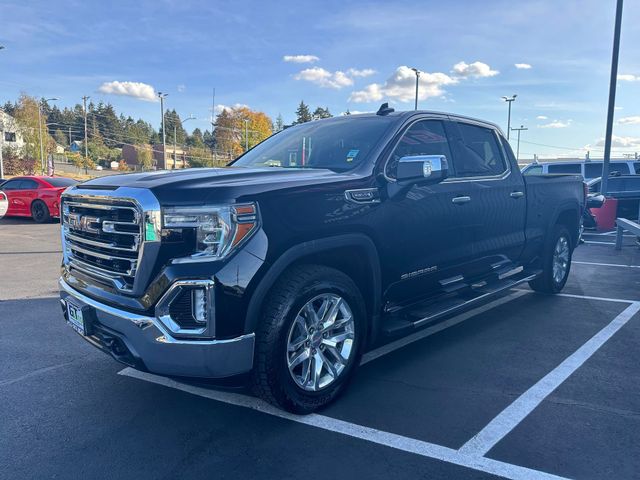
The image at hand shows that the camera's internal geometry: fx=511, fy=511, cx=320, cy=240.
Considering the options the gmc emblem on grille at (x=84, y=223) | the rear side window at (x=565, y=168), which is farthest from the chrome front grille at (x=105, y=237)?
the rear side window at (x=565, y=168)

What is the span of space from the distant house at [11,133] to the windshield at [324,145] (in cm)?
7227

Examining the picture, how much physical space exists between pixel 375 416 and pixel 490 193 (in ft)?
8.43

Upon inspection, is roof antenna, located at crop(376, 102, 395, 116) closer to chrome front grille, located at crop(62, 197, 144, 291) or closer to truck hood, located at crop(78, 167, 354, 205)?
truck hood, located at crop(78, 167, 354, 205)

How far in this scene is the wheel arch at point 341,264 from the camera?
115 inches

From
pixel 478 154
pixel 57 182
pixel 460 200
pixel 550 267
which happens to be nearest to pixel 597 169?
pixel 550 267

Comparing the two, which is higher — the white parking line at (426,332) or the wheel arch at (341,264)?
the wheel arch at (341,264)

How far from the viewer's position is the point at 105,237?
3.17 metres

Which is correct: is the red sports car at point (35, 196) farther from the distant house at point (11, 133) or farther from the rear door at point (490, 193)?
the distant house at point (11, 133)

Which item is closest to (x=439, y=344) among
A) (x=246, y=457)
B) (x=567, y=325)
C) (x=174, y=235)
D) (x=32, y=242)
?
(x=567, y=325)

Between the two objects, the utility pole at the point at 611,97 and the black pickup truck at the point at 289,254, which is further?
the utility pole at the point at 611,97

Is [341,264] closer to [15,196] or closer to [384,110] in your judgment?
[384,110]

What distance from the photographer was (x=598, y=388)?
375cm

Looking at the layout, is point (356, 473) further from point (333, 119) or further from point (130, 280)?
point (333, 119)

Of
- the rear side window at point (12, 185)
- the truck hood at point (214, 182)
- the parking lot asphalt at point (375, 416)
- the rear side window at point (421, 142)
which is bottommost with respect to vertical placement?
the parking lot asphalt at point (375, 416)
